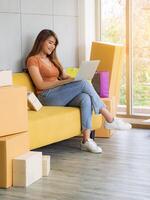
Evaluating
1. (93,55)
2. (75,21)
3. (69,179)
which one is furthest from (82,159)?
(75,21)

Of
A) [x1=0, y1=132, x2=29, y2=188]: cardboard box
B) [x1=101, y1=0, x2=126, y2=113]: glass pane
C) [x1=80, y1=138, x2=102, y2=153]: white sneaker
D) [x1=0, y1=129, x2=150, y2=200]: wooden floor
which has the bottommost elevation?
[x1=0, y1=129, x2=150, y2=200]: wooden floor

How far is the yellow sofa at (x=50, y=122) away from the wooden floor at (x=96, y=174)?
0.74 ft

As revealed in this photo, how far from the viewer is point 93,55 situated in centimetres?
525

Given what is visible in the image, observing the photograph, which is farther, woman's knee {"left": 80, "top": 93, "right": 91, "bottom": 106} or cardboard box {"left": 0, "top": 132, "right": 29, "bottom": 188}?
woman's knee {"left": 80, "top": 93, "right": 91, "bottom": 106}

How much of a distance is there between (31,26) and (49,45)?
394mm

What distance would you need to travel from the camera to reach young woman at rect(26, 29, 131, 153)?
4227mm

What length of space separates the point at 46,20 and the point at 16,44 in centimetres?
63

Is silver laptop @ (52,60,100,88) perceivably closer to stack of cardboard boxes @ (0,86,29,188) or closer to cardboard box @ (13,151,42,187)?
stack of cardboard boxes @ (0,86,29,188)

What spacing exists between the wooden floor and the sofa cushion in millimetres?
224

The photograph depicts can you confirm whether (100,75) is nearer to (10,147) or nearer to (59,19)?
(59,19)

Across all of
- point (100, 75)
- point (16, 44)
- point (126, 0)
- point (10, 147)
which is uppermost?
point (126, 0)

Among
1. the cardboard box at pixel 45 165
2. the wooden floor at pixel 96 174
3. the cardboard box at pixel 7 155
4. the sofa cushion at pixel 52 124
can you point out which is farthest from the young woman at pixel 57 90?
the cardboard box at pixel 7 155

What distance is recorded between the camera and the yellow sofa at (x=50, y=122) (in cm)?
367

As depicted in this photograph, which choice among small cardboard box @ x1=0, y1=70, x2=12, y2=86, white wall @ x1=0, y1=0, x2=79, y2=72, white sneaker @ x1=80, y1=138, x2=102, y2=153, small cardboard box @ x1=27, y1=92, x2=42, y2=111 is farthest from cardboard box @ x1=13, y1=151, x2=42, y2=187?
white wall @ x1=0, y1=0, x2=79, y2=72
